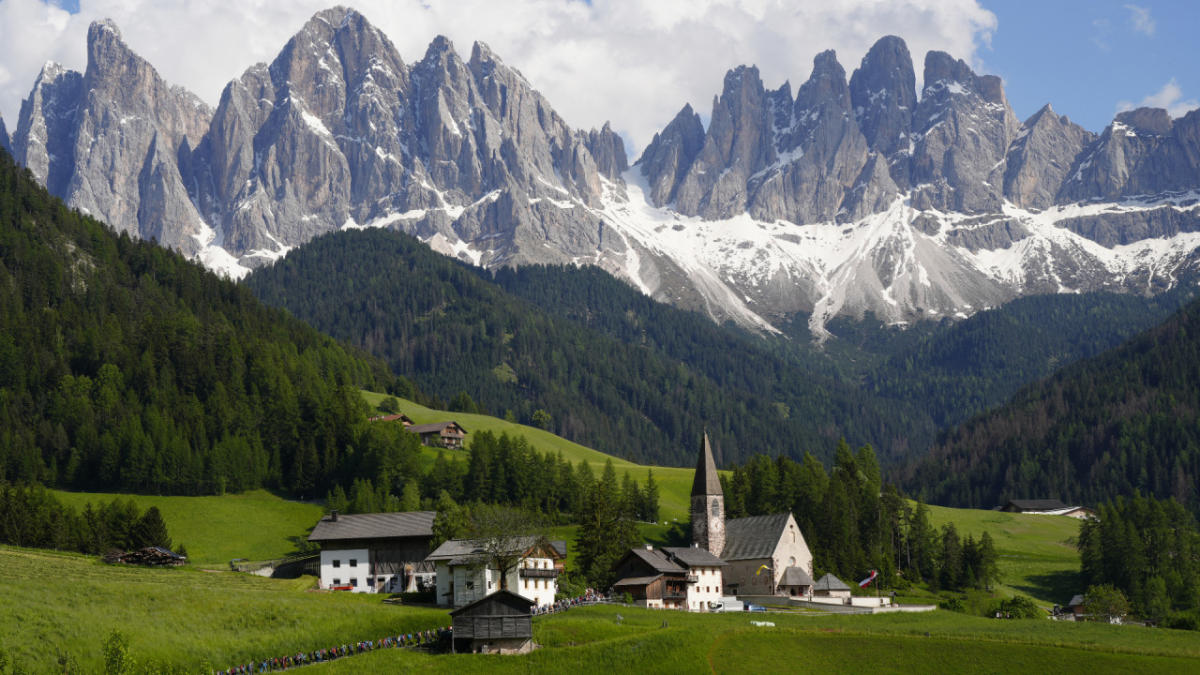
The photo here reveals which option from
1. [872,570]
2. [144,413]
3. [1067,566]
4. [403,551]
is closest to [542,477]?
[403,551]

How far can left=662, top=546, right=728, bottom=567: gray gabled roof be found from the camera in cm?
10606

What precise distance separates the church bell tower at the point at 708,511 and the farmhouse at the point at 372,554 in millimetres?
27703

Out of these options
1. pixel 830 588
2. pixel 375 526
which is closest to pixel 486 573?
pixel 375 526

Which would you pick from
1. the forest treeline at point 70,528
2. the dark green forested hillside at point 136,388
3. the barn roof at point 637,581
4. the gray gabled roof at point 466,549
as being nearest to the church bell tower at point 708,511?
the barn roof at point 637,581

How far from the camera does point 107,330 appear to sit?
6516 inches

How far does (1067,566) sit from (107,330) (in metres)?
137

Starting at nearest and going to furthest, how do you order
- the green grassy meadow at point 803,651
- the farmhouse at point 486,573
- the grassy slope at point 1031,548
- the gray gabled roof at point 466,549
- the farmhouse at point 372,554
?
the green grassy meadow at point 803,651 → the farmhouse at point 486,573 → the gray gabled roof at point 466,549 → the farmhouse at point 372,554 → the grassy slope at point 1031,548

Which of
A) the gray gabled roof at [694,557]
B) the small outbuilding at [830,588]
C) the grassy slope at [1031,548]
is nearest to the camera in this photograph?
the gray gabled roof at [694,557]

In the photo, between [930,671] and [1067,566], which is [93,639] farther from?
[1067,566]

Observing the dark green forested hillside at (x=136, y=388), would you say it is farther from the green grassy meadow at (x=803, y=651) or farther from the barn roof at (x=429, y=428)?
the green grassy meadow at (x=803, y=651)

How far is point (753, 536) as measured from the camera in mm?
116625

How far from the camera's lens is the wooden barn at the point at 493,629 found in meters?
71.6

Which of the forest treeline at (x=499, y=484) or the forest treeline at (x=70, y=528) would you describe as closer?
the forest treeline at (x=70, y=528)

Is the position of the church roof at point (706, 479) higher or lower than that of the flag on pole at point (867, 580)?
higher
